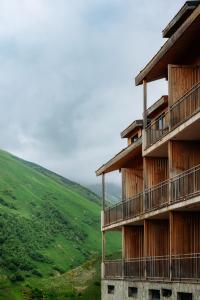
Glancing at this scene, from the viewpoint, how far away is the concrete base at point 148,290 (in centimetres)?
2852

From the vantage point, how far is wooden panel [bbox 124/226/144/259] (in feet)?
149

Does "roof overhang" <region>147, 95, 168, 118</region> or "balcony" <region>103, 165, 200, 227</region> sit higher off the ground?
"roof overhang" <region>147, 95, 168, 118</region>

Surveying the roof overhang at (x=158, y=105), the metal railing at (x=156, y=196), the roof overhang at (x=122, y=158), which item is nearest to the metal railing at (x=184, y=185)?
the metal railing at (x=156, y=196)

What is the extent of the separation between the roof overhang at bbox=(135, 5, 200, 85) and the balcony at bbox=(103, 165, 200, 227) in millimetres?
5925

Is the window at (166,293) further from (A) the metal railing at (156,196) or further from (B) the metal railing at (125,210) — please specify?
(B) the metal railing at (125,210)

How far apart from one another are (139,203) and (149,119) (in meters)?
6.93

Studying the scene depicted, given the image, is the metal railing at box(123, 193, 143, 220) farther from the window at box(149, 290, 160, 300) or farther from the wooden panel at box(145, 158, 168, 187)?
the window at box(149, 290, 160, 300)

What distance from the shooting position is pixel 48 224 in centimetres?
12175

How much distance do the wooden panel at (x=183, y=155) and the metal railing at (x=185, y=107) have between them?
1123mm

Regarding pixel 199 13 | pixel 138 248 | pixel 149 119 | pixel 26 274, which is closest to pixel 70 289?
pixel 26 274

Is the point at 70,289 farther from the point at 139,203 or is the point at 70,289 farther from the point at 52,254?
the point at 139,203

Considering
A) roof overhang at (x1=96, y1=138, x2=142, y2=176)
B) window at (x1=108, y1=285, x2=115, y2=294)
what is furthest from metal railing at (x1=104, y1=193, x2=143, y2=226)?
window at (x1=108, y1=285, x2=115, y2=294)

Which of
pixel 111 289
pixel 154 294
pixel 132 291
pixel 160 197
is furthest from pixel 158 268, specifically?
pixel 111 289

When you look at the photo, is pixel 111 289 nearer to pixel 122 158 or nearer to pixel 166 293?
pixel 122 158
